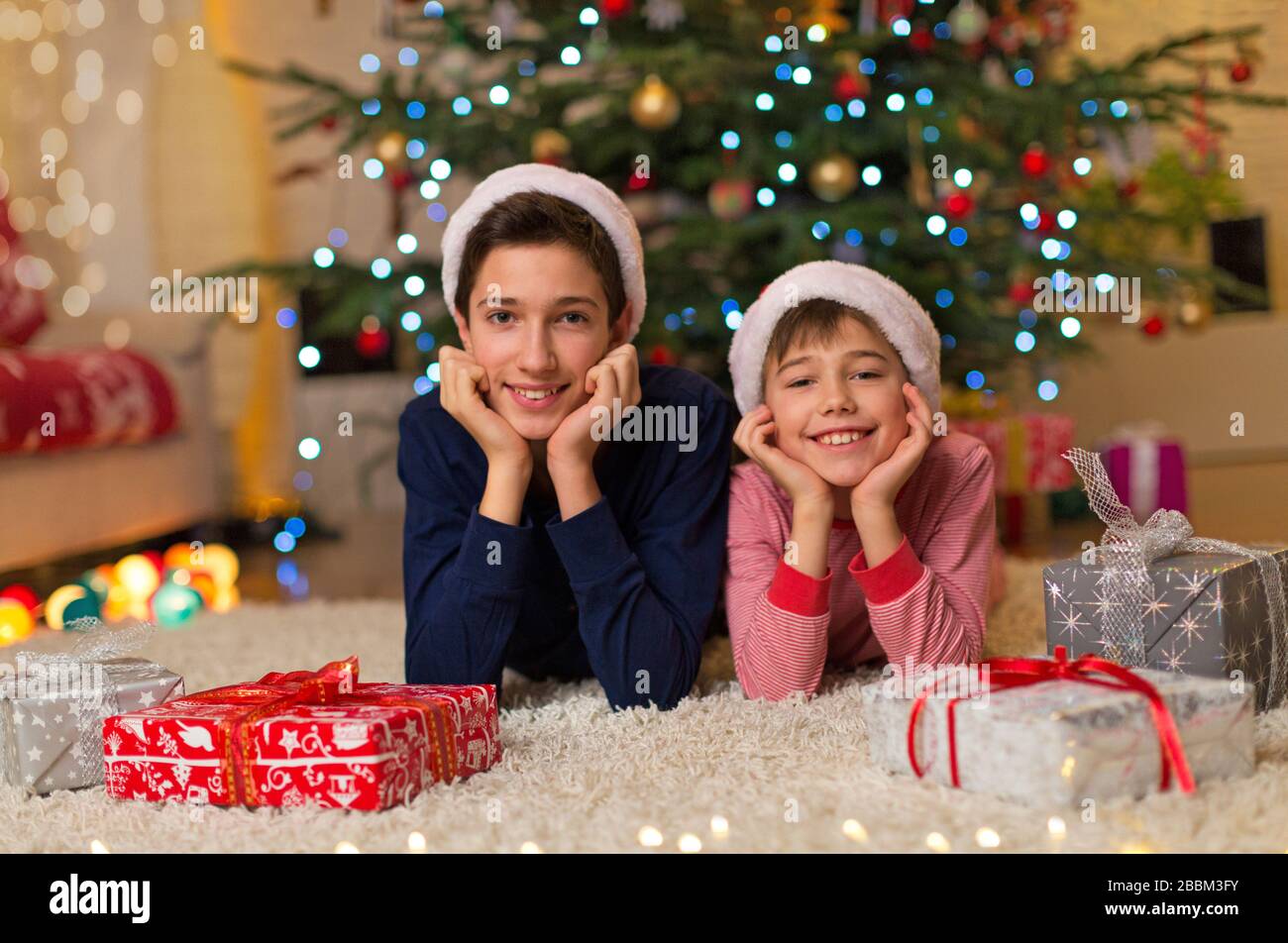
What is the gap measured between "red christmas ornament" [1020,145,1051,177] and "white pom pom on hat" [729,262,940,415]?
1162 mm

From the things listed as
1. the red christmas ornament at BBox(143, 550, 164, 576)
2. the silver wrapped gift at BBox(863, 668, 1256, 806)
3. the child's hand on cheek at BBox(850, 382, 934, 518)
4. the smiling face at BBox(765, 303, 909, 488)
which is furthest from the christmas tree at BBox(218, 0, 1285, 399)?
the silver wrapped gift at BBox(863, 668, 1256, 806)

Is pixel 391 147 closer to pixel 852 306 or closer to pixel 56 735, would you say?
pixel 852 306

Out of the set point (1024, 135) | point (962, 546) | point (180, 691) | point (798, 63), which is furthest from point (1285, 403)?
point (180, 691)

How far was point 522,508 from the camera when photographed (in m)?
1.47

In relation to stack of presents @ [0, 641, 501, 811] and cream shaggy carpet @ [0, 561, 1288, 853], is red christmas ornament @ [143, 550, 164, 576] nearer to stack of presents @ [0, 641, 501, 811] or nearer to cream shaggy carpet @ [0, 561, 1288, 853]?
stack of presents @ [0, 641, 501, 811]

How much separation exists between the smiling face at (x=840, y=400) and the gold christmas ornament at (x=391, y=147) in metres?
1.30

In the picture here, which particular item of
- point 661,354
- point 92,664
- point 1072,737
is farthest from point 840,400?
point 661,354

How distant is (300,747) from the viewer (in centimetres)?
110

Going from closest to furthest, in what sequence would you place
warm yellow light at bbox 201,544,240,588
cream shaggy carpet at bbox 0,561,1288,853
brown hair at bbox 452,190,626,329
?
cream shaggy carpet at bbox 0,561,1288,853 → brown hair at bbox 452,190,626,329 → warm yellow light at bbox 201,544,240,588

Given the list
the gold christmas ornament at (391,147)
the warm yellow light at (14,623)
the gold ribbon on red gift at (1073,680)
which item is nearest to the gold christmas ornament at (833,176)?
the gold christmas ornament at (391,147)

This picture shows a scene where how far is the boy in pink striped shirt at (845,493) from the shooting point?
1.36 meters

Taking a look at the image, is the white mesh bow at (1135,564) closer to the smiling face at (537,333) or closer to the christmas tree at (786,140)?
the smiling face at (537,333)

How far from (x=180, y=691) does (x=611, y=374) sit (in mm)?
575

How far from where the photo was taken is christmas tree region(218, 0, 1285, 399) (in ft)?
7.81
